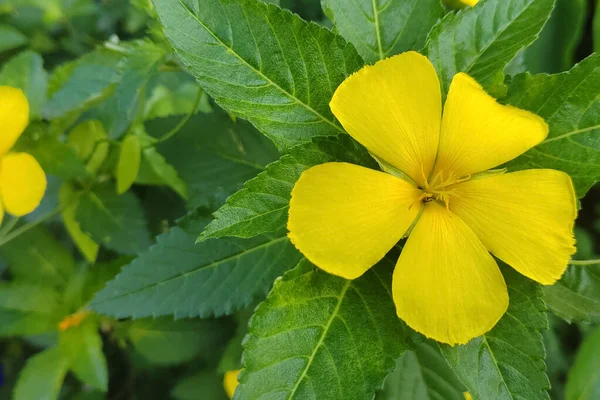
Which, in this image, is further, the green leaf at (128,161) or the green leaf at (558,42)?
the green leaf at (558,42)

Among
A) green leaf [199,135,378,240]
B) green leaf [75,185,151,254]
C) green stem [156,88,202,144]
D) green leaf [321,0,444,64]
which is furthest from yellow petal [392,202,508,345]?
green leaf [75,185,151,254]

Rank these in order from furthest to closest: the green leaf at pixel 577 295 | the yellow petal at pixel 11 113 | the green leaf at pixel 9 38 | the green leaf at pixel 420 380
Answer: the green leaf at pixel 9 38, the green leaf at pixel 420 380, the yellow petal at pixel 11 113, the green leaf at pixel 577 295

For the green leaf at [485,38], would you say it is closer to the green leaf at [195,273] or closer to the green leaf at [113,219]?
the green leaf at [195,273]

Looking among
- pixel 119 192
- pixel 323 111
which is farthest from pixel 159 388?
pixel 323 111

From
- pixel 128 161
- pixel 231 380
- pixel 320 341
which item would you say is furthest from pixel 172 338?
pixel 320 341

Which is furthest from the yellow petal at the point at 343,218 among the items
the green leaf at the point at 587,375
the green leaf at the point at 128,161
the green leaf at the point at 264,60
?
the green leaf at the point at 587,375
